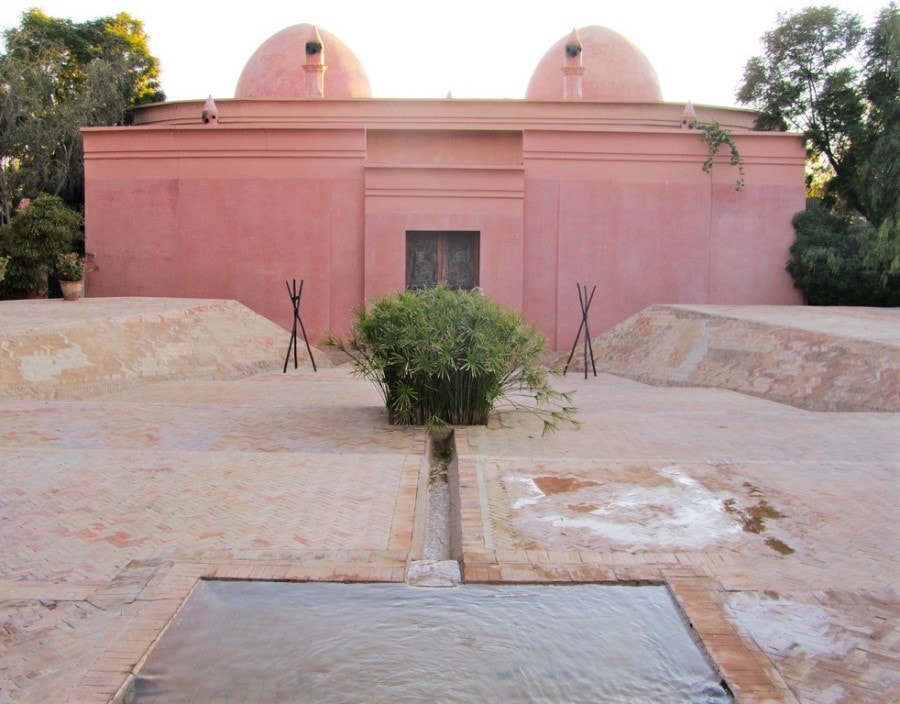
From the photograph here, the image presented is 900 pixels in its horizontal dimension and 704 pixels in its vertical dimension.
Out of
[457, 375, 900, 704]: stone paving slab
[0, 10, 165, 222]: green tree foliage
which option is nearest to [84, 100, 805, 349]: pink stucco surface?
[0, 10, 165, 222]: green tree foliage

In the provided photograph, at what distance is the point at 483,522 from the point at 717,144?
14.9 metres

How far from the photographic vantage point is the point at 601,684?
346 centimetres

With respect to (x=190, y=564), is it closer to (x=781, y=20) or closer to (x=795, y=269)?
(x=795, y=269)

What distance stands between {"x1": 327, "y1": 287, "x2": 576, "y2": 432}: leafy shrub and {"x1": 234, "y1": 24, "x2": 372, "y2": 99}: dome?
1579 centimetres

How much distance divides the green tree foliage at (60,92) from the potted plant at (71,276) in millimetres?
3870

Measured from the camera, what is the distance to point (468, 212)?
58.4ft

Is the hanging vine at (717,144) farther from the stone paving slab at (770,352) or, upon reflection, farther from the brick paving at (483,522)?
the brick paving at (483,522)

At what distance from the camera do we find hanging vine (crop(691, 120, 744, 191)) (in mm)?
18047

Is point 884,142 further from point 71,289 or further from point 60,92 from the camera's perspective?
point 60,92

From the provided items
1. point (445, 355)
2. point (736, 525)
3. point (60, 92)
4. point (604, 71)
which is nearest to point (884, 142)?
point (604, 71)

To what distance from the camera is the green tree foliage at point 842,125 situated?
1745cm

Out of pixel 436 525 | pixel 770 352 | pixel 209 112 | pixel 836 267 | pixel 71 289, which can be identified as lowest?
pixel 436 525

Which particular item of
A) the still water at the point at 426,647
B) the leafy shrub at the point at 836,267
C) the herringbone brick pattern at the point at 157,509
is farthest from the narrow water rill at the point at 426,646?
the leafy shrub at the point at 836,267

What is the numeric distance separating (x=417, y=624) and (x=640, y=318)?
13742 millimetres
